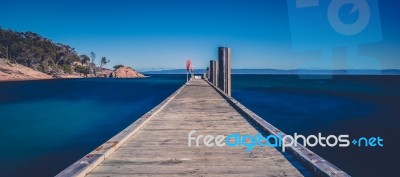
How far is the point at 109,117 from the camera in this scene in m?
19.5

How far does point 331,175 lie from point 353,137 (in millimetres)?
12075

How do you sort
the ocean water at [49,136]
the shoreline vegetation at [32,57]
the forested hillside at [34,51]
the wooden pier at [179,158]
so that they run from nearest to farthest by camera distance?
the wooden pier at [179,158] < the ocean water at [49,136] < the shoreline vegetation at [32,57] < the forested hillside at [34,51]

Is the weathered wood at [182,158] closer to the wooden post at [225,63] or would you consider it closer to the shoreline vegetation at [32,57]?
the wooden post at [225,63]

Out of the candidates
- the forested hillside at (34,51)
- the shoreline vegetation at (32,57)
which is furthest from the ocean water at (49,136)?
the forested hillside at (34,51)

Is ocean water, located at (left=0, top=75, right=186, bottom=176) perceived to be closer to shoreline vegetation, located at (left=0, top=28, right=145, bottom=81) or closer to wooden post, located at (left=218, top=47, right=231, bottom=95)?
wooden post, located at (left=218, top=47, right=231, bottom=95)

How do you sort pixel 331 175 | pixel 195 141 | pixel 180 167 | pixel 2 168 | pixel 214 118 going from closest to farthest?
pixel 331 175 < pixel 180 167 < pixel 195 141 < pixel 214 118 < pixel 2 168

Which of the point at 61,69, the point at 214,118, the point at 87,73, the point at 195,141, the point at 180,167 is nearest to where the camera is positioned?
the point at 180,167

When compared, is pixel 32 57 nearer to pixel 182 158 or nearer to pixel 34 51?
pixel 34 51

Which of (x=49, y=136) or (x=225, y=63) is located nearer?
(x=49, y=136)

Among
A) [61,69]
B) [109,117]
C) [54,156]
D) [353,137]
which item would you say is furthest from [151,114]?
[61,69]

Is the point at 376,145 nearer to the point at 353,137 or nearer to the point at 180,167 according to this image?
the point at 353,137

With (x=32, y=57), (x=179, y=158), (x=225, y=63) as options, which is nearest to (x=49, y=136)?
(x=225, y=63)

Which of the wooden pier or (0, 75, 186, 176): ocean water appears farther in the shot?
(0, 75, 186, 176): ocean water

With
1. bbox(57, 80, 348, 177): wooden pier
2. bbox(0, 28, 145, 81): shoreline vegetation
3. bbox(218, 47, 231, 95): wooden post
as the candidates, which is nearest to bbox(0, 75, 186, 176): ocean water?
bbox(57, 80, 348, 177): wooden pier
